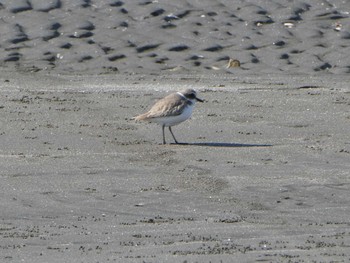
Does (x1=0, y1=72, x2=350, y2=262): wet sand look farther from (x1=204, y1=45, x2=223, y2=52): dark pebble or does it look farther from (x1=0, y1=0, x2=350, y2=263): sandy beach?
(x1=204, y1=45, x2=223, y2=52): dark pebble

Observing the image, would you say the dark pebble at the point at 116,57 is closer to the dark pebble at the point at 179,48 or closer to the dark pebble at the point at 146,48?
the dark pebble at the point at 146,48

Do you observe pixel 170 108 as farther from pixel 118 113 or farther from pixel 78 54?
pixel 78 54

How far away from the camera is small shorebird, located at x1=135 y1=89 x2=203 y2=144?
36.6ft

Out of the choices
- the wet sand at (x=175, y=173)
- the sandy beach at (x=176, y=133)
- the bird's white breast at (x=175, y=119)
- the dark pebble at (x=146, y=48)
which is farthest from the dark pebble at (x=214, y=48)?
the bird's white breast at (x=175, y=119)

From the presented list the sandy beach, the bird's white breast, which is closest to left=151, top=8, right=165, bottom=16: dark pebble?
the sandy beach

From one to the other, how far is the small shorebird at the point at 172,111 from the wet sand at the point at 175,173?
0.69ft

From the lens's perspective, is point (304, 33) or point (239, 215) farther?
point (304, 33)

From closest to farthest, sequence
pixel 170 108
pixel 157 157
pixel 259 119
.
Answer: pixel 157 157 < pixel 170 108 < pixel 259 119

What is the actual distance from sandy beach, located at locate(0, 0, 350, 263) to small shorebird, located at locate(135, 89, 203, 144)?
0.73 ft

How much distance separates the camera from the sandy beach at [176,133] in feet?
24.0

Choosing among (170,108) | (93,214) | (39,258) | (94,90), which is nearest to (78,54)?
(94,90)

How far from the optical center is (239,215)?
26.1 feet

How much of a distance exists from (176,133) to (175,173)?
85.4 inches

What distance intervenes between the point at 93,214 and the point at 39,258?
1.29 metres
